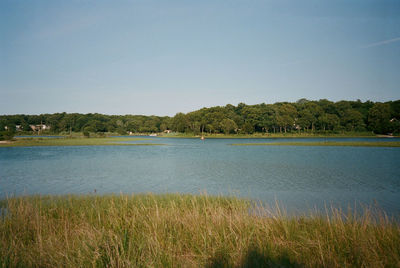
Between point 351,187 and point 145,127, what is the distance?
162 metres

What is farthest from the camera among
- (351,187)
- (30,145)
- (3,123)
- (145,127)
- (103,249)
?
(145,127)

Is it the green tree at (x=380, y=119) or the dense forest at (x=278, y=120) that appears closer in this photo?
the green tree at (x=380, y=119)

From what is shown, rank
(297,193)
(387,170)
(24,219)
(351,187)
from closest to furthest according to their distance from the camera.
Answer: (24,219)
(297,193)
(351,187)
(387,170)

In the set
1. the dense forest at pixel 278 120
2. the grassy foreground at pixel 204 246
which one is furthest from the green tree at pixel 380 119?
the grassy foreground at pixel 204 246

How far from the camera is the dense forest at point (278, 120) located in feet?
322

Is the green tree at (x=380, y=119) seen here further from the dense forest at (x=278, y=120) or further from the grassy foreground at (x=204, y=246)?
the grassy foreground at (x=204, y=246)

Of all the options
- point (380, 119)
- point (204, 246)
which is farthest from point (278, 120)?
point (204, 246)

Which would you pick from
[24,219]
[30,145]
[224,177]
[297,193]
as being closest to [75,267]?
[24,219]

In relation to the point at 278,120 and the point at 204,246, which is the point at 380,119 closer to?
the point at 278,120

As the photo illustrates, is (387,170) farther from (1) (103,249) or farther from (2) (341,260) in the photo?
(1) (103,249)

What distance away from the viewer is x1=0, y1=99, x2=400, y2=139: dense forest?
322 feet

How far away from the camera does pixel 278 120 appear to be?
371 feet

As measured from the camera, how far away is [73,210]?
9.22 meters

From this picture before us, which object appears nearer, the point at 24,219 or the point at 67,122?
the point at 24,219
